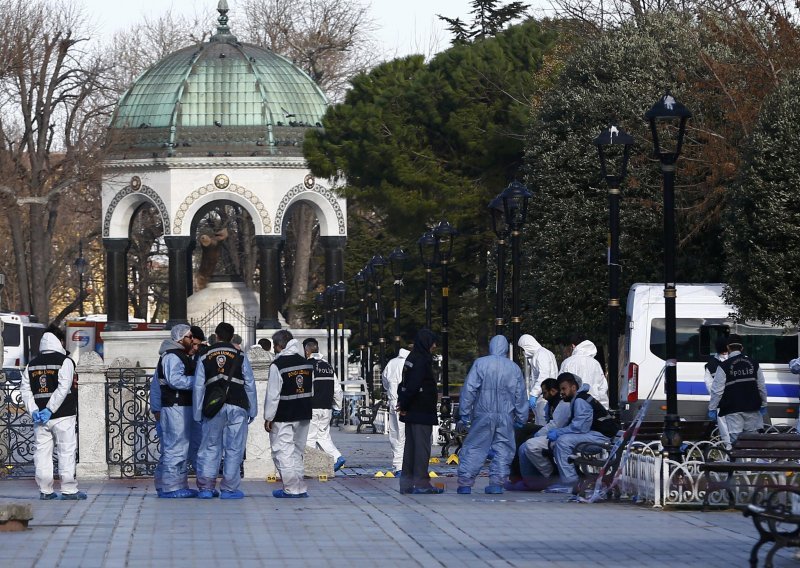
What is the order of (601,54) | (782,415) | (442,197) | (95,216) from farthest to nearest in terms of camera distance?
1. (95,216)
2. (442,197)
3. (601,54)
4. (782,415)

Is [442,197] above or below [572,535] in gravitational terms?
above

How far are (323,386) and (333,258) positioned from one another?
96.4 feet

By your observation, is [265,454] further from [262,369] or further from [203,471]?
[203,471]

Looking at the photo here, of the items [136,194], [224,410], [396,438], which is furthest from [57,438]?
[136,194]

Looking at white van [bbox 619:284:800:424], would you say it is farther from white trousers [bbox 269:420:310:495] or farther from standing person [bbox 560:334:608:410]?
white trousers [bbox 269:420:310:495]

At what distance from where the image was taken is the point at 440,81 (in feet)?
139

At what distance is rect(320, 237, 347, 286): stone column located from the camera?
51.3 m

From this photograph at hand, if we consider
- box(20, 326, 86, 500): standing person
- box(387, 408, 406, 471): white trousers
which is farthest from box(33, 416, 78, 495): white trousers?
box(387, 408, 406, 471): white trousers

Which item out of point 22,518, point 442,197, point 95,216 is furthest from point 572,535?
point 95,216

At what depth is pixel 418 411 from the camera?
60.7 feet

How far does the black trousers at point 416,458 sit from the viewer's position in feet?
60.2

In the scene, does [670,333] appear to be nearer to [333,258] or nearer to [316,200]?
[333,258]

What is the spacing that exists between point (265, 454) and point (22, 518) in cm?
696

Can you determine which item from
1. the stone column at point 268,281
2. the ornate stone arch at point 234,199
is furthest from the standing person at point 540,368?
the ornate stone arch at point 234,199
